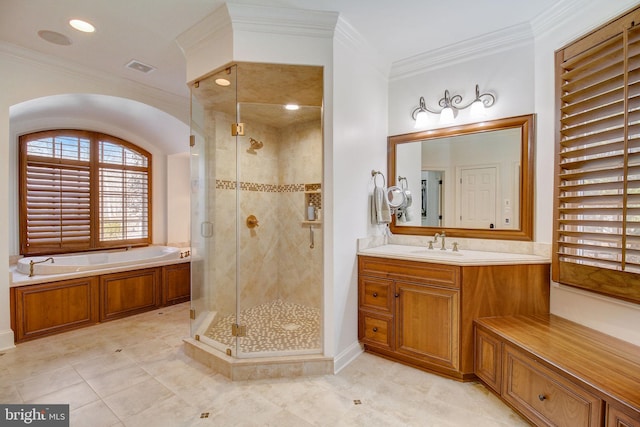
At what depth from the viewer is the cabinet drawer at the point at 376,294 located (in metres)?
2.38

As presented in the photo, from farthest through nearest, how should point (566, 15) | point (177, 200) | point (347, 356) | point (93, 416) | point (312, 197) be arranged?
point (177, 200) → point (312, 197) → point (347, 356) → point (566, 15) → point (93, 416)

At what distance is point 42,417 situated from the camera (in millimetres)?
1758

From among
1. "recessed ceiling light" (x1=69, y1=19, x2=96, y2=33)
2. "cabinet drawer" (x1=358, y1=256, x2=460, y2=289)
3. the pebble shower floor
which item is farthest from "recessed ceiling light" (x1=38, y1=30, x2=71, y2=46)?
"cabinet drawer" (x1=358, y1=256, x2=460, y2=289)

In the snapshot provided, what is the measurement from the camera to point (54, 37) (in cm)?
242

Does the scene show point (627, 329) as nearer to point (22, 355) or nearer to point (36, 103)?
point (22, 355)

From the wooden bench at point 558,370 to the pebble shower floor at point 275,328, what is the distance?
49.2 inches

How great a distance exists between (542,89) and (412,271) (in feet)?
5.72

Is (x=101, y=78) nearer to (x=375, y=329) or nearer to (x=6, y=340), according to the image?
(x=6, y=340)

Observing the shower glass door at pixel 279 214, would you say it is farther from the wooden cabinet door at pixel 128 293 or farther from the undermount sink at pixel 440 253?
the wooden cabinet door at pixel 128 293

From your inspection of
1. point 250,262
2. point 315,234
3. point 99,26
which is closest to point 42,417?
point 250,262

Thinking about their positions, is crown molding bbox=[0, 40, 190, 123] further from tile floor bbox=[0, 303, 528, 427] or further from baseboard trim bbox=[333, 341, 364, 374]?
baseboard trim bbox=[333, 341, 364, 374]

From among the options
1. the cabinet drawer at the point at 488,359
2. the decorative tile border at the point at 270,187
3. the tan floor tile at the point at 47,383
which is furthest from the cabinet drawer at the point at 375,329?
the tan floor tile at the point at 47,383

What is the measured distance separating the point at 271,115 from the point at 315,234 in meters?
1.42

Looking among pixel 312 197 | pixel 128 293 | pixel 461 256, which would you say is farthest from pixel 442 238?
pixel 128 293
